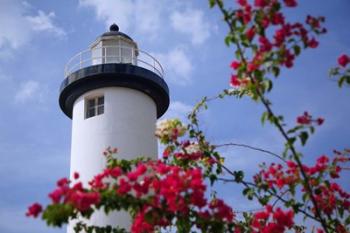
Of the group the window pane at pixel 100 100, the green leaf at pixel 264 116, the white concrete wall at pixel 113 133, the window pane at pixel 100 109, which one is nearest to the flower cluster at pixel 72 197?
the green leaf at pixel 264 116

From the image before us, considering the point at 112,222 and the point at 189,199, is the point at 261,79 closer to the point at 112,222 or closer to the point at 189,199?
the point at 189,199

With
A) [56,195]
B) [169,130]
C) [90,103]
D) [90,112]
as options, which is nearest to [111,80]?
[90,103]

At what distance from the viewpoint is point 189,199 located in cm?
429

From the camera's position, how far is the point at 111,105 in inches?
425

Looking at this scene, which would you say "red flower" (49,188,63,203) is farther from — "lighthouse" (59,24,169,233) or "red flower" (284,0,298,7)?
"lighthouse" (59,24,169,233)

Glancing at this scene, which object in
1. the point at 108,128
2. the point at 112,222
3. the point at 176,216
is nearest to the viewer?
the point at 176,216

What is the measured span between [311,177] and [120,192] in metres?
2.07

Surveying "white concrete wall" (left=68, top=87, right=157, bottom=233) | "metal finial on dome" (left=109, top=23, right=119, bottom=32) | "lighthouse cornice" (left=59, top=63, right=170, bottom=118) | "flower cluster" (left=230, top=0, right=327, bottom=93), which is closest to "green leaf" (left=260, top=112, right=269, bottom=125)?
"flower cluster" (left=230, top=0, right=327, bottom=93)

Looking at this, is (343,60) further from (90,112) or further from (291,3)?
(90,112)

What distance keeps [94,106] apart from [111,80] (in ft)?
2.57

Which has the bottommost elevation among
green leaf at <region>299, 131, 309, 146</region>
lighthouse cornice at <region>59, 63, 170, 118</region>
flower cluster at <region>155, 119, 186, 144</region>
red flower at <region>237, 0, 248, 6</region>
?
green leaf at <region>299, 131, 309, 146</region>

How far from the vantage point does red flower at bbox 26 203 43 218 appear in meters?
3.89

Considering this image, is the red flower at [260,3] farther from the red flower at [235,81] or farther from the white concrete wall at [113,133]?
the white concrete wall at [113,133]

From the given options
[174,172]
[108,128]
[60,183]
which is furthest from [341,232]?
[108,128]
